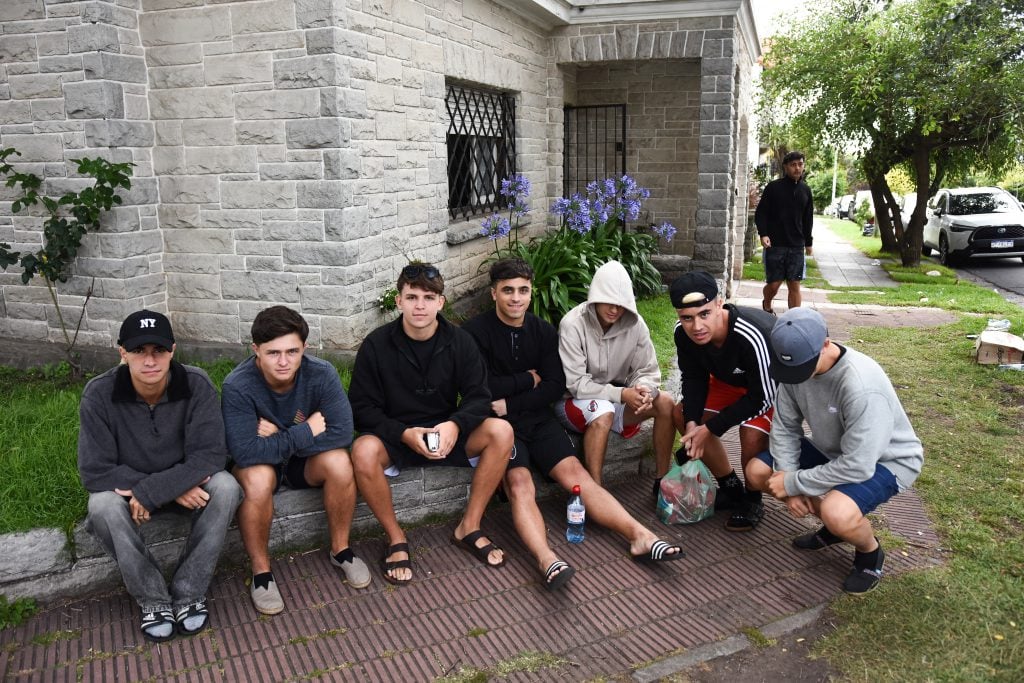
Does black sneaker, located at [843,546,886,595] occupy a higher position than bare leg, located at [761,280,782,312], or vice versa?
bare leg, located at [761,280,782,312]

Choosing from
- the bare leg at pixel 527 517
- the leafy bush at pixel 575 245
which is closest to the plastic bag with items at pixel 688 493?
the bare leg at pixel 527 517

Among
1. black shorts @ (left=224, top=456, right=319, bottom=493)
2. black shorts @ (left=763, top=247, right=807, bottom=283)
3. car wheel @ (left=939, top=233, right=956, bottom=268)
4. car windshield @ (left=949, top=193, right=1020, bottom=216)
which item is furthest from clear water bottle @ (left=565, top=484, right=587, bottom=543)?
car windshield @ (left=949, top=193, right=1020, bottom=216)

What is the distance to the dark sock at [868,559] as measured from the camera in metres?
3.67

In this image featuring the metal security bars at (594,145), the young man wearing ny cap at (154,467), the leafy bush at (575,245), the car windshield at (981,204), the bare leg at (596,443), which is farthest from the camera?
the car windshield at (981,204)

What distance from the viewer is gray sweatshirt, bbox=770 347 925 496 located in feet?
11.2

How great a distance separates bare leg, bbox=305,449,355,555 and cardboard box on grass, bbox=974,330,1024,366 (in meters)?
6.02

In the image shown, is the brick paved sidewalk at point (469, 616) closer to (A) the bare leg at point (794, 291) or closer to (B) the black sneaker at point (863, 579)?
(B) the black sneaker at point (863, 579)

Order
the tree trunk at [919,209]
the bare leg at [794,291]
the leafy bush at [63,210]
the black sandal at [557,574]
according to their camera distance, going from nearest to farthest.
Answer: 1. the black sandal at [557,574]
2. the leafy bush at [63,210]
3. the bare leg at [794,291]
4. the tree trunk at [919,209]

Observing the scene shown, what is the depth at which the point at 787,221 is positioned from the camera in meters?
8.39

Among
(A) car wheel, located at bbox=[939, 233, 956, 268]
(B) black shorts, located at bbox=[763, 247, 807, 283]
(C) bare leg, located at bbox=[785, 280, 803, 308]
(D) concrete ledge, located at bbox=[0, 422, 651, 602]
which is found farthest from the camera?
(A) car wheel, located at bbox=[939, 233, 956, 268]

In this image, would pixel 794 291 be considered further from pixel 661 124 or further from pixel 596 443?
pixel 596 443

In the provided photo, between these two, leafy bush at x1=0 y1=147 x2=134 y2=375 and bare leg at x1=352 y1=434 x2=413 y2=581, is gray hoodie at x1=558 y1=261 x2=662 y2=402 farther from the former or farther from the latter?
leafy bush at x1=0 y1=147 x2=134 y2=375

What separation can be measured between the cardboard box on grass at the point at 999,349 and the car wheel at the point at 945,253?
437 inches

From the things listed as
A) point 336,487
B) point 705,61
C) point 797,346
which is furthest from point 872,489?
point 705,61
